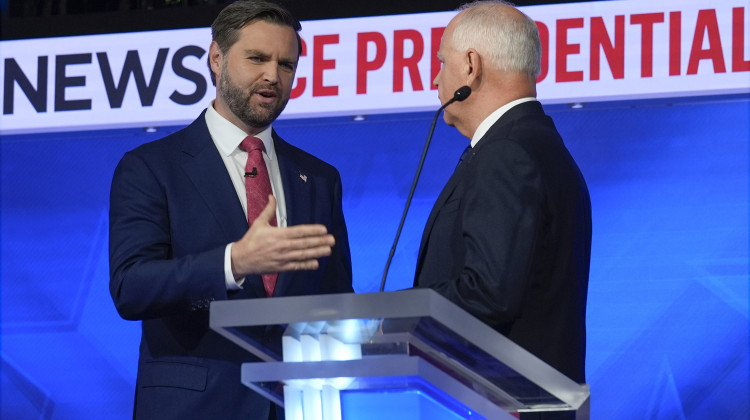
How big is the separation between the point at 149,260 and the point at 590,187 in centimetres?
199

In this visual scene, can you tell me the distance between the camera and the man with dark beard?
222 cm

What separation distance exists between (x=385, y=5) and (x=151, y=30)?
0.88 m

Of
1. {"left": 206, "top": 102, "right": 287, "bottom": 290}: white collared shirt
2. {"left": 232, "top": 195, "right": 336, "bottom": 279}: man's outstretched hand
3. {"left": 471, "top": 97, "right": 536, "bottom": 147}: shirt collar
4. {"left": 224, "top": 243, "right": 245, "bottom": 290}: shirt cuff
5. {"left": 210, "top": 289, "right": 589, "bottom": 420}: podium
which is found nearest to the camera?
{"left": 210, "top": 289, "right": 589, "bottom": 420}: podium

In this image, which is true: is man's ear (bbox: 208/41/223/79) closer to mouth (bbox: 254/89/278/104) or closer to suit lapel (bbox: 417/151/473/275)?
mouth (bbox: 254/89/278/104)

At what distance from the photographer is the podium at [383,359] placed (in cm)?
150

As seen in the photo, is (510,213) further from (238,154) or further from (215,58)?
(215,58)

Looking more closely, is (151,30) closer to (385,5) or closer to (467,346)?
(385,5)

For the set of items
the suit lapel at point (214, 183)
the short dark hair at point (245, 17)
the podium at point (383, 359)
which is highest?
the short dark hair at point (245, 17)

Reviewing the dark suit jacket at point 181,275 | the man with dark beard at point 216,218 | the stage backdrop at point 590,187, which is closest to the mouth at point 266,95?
the man with dark beard at point 216,218

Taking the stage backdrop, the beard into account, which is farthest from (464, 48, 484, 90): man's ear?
the stage backdrop

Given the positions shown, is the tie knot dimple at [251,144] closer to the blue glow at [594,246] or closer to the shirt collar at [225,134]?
the shirt collar at [225,134]

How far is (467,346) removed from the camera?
1569 mm

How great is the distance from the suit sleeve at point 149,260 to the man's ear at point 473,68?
0.63 meters

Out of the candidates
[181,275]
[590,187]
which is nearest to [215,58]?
Result: [181,275]
